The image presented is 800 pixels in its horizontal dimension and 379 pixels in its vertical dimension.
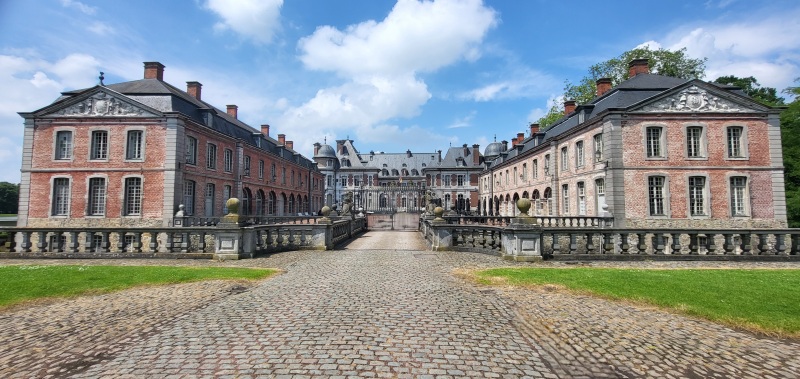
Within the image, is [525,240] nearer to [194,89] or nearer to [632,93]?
[632,93]

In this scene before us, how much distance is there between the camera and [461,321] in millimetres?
4215

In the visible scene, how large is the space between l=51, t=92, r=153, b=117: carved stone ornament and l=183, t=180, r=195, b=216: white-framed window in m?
3.96

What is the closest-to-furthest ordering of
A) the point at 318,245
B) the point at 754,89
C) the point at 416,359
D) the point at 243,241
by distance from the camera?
the point at 416,359 → the point at 243,241 → the point at 318,245 → the point at 754,89

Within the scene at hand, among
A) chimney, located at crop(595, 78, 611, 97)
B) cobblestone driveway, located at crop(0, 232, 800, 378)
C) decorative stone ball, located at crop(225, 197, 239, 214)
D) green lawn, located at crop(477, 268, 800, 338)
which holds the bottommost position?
cobblestone driveway, located at crop(0, 232, 800, 378)

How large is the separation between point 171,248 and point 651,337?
10782mm

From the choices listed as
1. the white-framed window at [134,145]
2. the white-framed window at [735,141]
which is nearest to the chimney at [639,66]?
the white-framed window at [735,141]

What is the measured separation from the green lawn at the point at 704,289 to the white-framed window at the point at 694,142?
11.9 meters

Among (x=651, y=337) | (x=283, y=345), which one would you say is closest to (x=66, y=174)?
(x=283, y=345)

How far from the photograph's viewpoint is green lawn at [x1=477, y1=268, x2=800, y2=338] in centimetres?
431

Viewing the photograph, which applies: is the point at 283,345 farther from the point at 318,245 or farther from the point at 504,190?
the point at 504,190

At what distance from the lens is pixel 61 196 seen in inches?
734

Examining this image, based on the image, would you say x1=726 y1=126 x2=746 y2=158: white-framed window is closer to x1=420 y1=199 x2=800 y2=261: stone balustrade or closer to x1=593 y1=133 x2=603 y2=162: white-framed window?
x1=593 y1=133 x2=603 y2=162: white-framed window

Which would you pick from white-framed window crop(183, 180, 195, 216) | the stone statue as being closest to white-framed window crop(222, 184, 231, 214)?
white-framed window crop(183, 180, 195, 216)

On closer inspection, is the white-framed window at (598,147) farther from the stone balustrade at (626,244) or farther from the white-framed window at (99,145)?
the white-framed window at (99,145)
